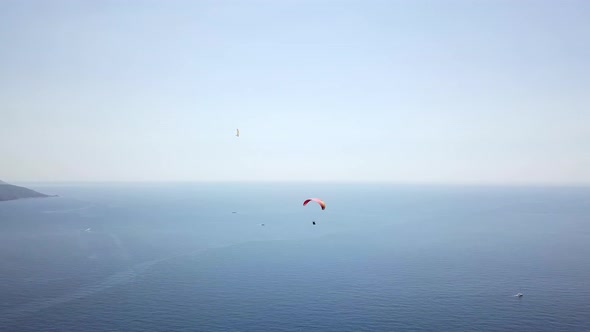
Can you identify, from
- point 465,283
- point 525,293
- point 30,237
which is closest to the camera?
point 525,293

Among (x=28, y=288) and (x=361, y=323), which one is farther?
(x=28, y=288)

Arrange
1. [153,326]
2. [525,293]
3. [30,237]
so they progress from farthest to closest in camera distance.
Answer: [30,237], [525,293], [153,326]

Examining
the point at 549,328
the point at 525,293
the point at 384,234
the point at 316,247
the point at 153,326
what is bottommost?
the point at 153,326

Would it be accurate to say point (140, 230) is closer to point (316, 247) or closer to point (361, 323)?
point (316, 247)

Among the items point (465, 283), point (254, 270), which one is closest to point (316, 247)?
point (254, 270)

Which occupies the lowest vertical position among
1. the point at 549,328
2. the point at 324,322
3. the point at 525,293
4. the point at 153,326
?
the point at 153,326

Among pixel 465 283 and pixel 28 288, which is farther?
pixel 465 283

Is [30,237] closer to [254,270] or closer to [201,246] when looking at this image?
[201,246]

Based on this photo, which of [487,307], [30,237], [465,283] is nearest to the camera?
[487,307]

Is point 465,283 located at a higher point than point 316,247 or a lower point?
lower

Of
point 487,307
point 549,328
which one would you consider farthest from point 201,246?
point 549,328
